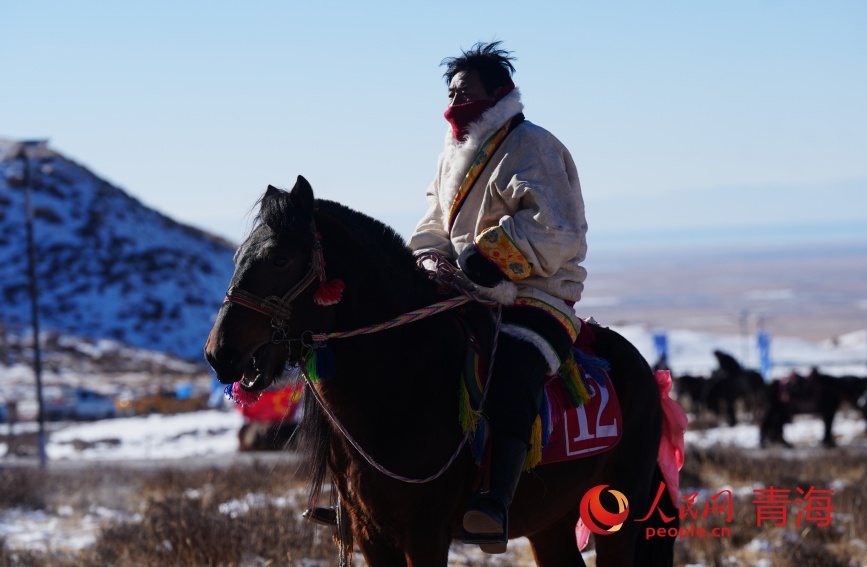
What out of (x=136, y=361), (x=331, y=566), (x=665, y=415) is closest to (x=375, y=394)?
(x=665, y=415)

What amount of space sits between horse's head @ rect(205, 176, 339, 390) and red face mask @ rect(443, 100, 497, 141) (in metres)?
1.20

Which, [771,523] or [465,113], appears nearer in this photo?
[465,113]

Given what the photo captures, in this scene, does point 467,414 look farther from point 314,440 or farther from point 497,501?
point 314,440

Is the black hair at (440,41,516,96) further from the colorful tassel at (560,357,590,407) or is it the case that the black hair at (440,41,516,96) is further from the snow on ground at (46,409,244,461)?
the snow on ground at (46,409,244,461)

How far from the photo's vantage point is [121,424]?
101 ft

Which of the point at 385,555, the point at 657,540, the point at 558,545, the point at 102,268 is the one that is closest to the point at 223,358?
the point at 385,555

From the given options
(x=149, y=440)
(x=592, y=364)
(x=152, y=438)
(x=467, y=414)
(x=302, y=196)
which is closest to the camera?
(x=302, y=196)

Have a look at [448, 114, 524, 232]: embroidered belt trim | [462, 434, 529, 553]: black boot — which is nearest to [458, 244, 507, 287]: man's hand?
[448, 114, 524, 232]: embroidered belt trim

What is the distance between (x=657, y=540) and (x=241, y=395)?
261cm

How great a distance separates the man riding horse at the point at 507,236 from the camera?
14.3 ft

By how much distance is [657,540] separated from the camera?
5.55 meters

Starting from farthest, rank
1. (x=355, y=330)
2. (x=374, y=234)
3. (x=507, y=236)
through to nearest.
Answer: (x=507, y=236), (x=374, y=234), (x=355, y=330)

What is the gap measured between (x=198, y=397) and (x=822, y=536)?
29.5 m

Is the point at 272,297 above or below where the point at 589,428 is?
above
